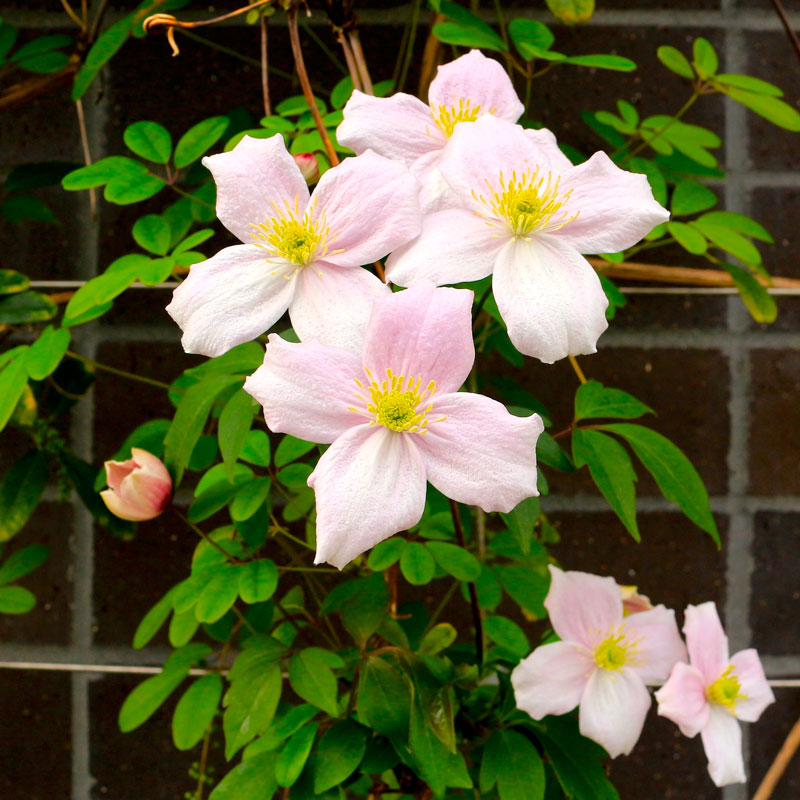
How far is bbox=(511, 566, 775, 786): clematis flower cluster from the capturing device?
0.53 meters

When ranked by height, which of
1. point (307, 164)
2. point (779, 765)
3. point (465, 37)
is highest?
point (465, 37)

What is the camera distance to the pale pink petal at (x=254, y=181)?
39cm

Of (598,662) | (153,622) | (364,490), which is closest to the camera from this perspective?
(364,490)

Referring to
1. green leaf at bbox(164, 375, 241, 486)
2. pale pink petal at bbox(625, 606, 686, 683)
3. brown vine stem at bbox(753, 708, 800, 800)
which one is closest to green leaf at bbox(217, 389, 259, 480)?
green leaf at bbox(164, 375, 241, 486)

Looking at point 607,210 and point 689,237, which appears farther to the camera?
point 689,237

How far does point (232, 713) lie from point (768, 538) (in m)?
0.67

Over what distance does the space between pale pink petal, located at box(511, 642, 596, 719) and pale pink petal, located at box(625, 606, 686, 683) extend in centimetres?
6

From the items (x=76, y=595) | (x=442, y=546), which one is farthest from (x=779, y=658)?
(x=76, y=595)

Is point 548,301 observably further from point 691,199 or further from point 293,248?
point 691,199

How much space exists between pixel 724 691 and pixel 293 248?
491 millimetres

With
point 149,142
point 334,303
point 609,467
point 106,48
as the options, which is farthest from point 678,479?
→ point 106,48

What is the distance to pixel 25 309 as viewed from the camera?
2.09 ft

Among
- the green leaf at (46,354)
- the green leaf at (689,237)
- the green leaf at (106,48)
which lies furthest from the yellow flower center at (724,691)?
the green leaf at (106,48)

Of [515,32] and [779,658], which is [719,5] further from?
[779,658]
